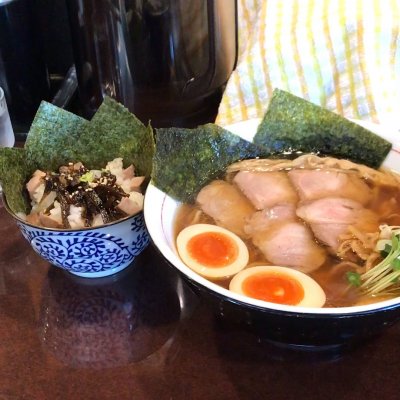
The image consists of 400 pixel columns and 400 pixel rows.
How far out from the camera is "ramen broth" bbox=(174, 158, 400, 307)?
88 centimetres

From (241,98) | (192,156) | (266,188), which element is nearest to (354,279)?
(266,188)

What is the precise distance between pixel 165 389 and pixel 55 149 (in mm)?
558

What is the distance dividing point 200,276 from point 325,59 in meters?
0.71

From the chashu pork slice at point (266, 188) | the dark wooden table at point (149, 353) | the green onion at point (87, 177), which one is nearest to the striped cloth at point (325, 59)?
the chashu pork slice at point (266, 188)

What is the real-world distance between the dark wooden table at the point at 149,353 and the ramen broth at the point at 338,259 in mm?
108

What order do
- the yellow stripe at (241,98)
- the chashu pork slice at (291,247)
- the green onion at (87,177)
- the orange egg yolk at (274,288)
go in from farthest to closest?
the yellow stripe at (241,98) → the green onion at (87,177) → the chashu pork slice at (291,247) → the orange egg yolk at (274,288)

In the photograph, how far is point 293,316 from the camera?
72cm

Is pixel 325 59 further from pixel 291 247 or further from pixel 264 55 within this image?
pixel 291 247

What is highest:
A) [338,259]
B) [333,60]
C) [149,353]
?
[333,60]

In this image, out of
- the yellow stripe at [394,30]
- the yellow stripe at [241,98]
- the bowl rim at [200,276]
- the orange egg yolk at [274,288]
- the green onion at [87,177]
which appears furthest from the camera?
the yellow stripe at [241,98]

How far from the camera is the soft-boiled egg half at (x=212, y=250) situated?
3.02ft

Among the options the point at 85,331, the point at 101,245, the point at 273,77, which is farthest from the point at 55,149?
the point at 273,77

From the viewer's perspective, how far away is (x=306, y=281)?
89 cm

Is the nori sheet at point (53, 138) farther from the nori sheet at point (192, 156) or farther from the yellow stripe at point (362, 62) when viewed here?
the yellow stripe at point (362, 62)
